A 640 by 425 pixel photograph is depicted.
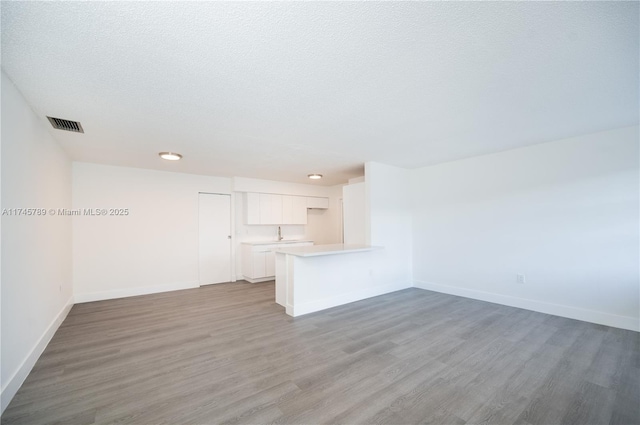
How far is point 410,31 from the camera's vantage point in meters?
1.54

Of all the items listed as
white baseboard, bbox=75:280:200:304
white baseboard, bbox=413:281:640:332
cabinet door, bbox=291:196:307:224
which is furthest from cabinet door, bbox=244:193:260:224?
white baseboard, bbox=413:281:640:332

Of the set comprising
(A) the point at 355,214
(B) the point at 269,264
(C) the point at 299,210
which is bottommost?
(B) the point at 269,264

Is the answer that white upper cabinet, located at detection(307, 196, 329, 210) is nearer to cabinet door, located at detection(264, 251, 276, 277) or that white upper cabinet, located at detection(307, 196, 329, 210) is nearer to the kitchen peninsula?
cabinet door, located at detection(264, 251, 276, 277)

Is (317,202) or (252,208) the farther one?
(317,202)

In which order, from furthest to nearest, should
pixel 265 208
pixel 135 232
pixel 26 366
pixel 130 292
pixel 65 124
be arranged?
pixel 265 208, pixel 135 232, pixel 130 292, pixel 65 124, pixel 26 366

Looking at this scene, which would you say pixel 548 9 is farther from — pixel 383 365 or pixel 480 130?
pixel 383 365

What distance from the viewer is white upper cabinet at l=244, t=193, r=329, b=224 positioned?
6230mm

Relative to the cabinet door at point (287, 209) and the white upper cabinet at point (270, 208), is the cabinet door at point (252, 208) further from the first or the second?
the cabinet door at point (287, 209)

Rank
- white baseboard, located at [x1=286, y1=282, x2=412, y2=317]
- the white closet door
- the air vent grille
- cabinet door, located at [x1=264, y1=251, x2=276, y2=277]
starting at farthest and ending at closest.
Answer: cabinet door, located at [x1=264, y1=251, x2=276, y2=277] < the white closet door < white baseboard, located at [x1=286, y1=282, x2=412, y2=317] < the air vent grille

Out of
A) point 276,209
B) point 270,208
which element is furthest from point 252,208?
point 276,209

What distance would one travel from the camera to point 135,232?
5.02 metres

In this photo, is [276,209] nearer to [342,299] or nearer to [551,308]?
[342,299]

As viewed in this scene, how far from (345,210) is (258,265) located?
236 cm

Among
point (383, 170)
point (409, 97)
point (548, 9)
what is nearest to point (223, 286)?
point (383, 170)
